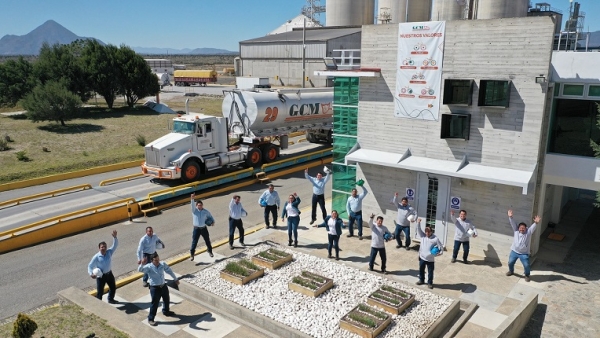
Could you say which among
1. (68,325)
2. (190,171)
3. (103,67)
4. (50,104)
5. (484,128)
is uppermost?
(103,67)

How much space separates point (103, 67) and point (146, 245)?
3657cm

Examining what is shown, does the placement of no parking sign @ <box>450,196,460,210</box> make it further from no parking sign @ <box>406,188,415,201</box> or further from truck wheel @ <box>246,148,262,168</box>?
truck wheel @ <box>246,148,262,168</box>

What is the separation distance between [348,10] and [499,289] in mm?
51723

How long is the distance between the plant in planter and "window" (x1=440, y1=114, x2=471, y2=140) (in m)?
6.41

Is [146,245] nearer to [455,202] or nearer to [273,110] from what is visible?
[455,202]

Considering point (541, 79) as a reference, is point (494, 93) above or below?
below

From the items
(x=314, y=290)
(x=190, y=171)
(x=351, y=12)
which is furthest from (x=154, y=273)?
(x=351, y=12)

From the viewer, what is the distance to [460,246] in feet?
43.4

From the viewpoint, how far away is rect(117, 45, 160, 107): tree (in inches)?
1738

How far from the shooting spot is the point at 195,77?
79438 millimetres

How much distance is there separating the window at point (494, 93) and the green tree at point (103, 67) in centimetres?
3880

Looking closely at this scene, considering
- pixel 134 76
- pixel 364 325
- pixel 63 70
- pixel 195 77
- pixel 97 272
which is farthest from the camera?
pixel 195 77

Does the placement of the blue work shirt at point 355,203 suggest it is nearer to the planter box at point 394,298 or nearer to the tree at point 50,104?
the planter box at point 394,298

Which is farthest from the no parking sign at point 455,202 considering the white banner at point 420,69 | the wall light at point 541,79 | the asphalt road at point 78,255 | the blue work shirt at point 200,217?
the blue work shirt at point 200,217
